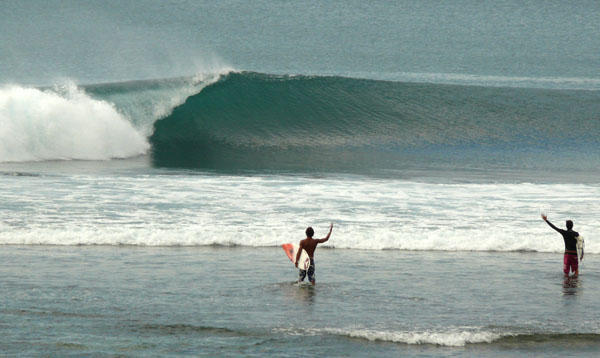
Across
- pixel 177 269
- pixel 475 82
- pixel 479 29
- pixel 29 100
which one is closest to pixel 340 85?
pixel 29 100

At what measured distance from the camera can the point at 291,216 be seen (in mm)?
12625

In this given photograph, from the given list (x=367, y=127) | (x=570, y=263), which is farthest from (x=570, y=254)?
(x=367, y=127)

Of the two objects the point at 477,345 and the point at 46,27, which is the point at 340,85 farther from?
the point at 46,27

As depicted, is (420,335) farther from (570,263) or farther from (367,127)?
(367,127)

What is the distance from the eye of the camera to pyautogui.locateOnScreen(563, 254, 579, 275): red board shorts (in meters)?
9.35

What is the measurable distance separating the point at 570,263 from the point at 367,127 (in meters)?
18.2

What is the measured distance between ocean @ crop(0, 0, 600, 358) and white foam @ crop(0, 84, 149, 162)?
0.06 m

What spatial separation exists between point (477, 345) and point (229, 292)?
2706 mm

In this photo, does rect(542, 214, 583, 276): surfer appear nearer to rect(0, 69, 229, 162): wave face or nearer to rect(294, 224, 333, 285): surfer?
rect(294, 224, 333, 285): surfer

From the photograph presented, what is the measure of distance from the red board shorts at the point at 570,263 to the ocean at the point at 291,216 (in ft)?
0.78

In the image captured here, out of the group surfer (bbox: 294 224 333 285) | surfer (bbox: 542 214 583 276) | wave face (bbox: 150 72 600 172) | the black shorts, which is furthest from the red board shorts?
wave face (bbox: 150 72 600 172)

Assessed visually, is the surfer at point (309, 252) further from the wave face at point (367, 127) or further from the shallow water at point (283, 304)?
the wave face at point (367, 127)

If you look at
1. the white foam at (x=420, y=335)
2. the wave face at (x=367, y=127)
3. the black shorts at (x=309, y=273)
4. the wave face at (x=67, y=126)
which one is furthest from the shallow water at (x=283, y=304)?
the wave face at (x=67, y=126)

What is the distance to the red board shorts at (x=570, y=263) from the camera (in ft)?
30.7
